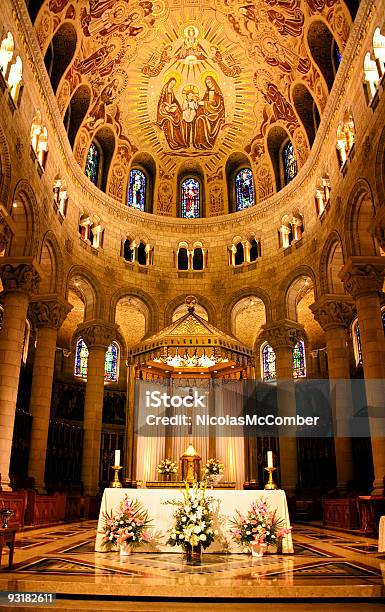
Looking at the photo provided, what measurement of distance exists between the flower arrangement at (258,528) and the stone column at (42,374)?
1090cm

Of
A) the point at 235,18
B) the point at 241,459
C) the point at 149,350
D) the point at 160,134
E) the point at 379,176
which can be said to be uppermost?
the point at 235,18

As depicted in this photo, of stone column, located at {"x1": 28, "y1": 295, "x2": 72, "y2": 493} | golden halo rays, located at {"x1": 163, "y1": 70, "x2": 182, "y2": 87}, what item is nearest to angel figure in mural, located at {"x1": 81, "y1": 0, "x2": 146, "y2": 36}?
golden halo rays, located at {"x1": 163, "y1": 70, "x2": 182, "y2": 87}

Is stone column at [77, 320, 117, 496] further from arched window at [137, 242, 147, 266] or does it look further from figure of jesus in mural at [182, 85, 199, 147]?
figure of jesus in mural at [182, 85, 199, 147]

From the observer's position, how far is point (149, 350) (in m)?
15.0

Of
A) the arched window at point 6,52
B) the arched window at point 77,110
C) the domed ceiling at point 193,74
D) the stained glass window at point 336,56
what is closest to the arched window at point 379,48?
the domed ceiling at point 193,74

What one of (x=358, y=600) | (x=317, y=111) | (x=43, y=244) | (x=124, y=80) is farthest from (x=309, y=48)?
(x=358, y=600)

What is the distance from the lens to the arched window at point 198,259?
2531 centimetres

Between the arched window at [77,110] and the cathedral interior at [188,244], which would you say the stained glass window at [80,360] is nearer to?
the cathedral interior at [188,244]

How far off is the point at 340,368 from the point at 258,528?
11.4m

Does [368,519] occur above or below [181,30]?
below

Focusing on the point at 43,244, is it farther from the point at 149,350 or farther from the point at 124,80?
the point at 124,80

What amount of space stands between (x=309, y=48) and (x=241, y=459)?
16.2 metres

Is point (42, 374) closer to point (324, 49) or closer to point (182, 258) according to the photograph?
point (182, 258)

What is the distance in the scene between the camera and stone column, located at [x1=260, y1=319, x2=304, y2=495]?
1997cm
